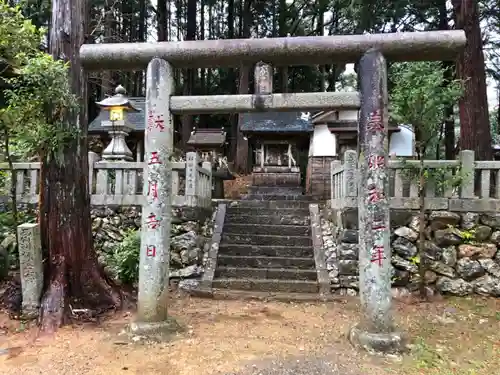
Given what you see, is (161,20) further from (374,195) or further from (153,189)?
(374,195)

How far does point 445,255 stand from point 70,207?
639cm

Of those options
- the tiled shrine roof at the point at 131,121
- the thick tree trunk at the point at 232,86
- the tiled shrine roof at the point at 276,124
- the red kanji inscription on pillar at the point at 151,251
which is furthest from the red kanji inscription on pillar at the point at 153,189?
the thick tree trunk at the point at 232,86

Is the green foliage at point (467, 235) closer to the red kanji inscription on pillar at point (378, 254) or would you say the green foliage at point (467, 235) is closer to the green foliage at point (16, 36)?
the red kanji inscription on pillar at point (378, 254)

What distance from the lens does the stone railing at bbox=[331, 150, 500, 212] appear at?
23.1 ft

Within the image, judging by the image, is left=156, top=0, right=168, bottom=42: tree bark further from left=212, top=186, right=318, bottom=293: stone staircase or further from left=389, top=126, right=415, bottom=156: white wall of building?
left=212, top=186, right=318, bottom=293: stone staircase

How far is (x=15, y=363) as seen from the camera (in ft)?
14.1

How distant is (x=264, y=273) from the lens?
7.81 meters

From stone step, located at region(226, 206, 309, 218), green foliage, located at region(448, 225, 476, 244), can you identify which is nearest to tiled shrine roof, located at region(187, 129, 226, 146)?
stone step, located at region(226, 206, 309, 218)

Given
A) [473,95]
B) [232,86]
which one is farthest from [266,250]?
[232,86]

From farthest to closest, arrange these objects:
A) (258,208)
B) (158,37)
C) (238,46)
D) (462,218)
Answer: (158,37) → (258,208) → (462,218) → (238,46)

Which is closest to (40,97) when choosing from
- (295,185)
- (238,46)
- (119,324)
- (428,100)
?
(238,46)

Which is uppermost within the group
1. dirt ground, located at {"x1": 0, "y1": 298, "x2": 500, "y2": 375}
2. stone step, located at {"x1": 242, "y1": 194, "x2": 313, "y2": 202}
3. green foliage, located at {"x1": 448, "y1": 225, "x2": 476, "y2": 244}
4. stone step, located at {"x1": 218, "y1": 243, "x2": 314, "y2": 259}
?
stone step, located at {"x1": 242, "y1": 194, "x2": 313, "y2": 202}

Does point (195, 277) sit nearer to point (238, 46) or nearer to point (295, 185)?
point (238, 46)

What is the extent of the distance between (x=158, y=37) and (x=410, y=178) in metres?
19.4
